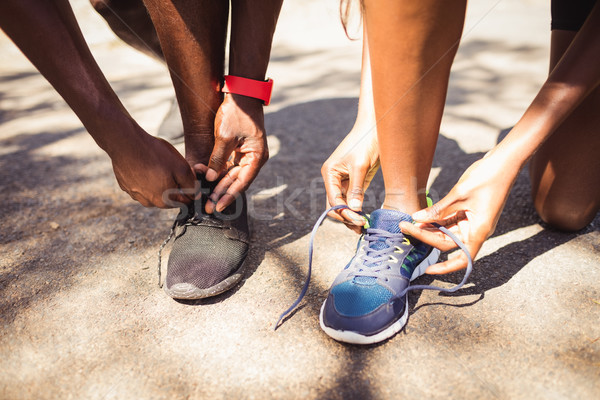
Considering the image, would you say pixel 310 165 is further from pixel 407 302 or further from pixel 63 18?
pixel 63 18

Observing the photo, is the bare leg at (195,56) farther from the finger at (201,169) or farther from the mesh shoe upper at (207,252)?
the mesh shoe upper at (207,252)

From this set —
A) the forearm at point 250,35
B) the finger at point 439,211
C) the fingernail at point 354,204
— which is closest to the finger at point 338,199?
the fingernail at point 354,204

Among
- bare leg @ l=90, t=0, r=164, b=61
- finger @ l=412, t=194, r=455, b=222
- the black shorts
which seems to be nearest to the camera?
finger @ l=412, t=194, r=455, b=222

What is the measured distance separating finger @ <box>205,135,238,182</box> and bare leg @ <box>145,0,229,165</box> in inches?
4.0

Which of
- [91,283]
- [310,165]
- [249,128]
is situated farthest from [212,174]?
[310,165]

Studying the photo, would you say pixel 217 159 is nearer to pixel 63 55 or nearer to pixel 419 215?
pixel 63 55

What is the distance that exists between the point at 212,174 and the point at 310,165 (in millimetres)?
633

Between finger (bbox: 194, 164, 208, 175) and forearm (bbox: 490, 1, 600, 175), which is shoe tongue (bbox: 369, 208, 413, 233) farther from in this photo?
finger (bbox: 194, 164, 208, 175)

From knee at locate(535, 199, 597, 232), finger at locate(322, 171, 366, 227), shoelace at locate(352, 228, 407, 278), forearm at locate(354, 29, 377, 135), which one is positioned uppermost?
forearm at locate(354, 29, 377, 135)

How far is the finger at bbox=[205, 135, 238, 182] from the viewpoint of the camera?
3.33ft

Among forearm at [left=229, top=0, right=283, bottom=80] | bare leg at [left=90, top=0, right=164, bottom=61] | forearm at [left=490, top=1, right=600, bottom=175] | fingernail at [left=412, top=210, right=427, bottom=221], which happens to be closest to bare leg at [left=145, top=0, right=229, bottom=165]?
forearm at [left=229, top=0, right=283, bottom=80]

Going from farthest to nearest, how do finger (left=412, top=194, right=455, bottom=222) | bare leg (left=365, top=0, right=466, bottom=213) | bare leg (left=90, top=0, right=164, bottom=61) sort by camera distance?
1. bare leg (left=90, top=0, right=164, bottom=61)
2. finger (left=412, top=194, right=455, bottom=222)
3. bare leg (left=365, top=0, right=466, bottom=213)

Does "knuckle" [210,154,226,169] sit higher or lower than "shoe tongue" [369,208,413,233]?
higher

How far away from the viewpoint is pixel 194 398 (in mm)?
726
